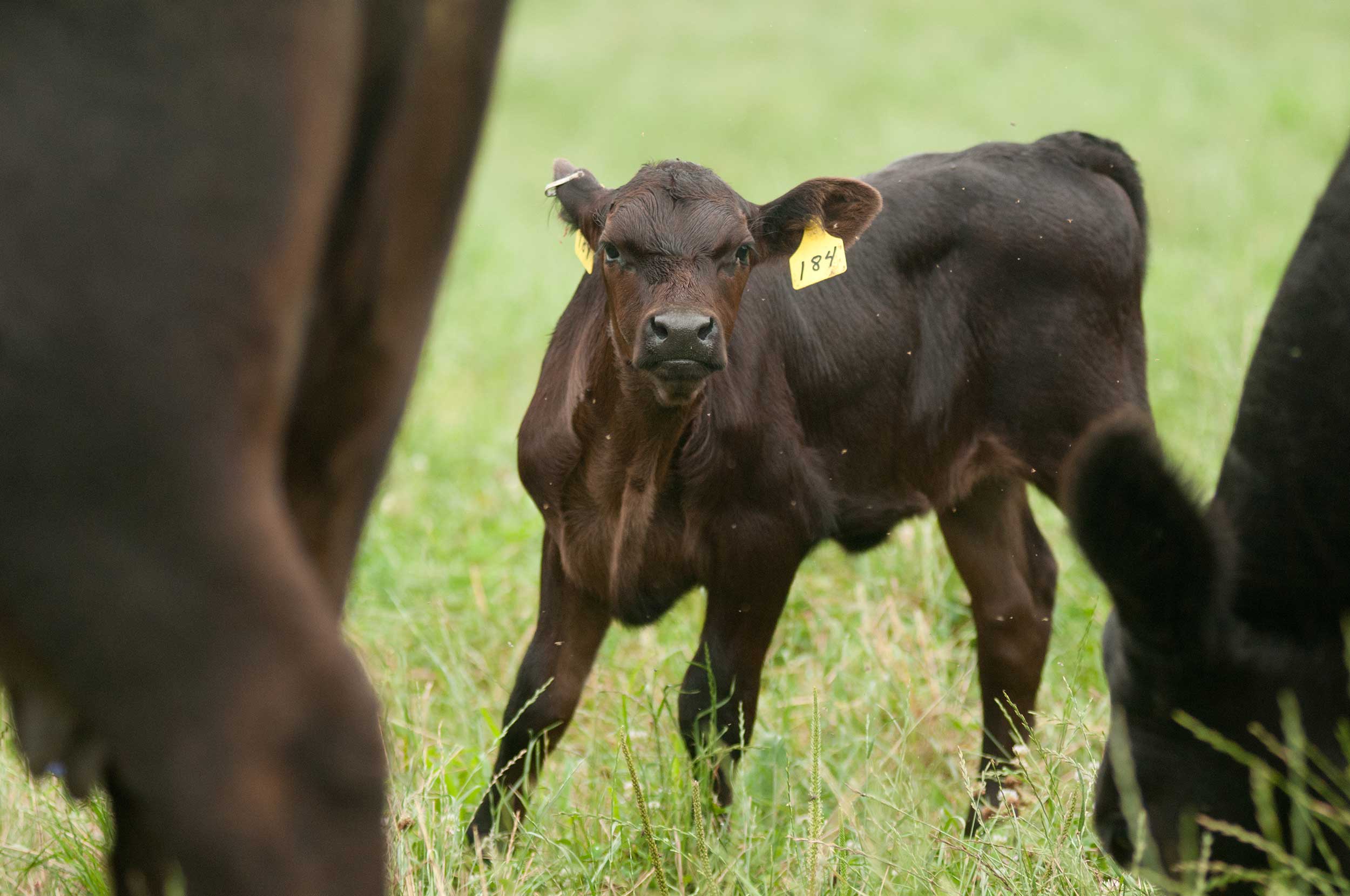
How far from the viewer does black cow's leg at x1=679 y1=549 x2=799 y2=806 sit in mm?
3832

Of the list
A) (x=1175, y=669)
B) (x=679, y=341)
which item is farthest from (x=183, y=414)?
(x=679, y=341)

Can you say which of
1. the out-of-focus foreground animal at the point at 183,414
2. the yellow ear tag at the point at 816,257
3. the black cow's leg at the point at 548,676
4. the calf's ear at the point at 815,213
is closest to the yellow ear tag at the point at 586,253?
the calf's ear at the point at 815,213

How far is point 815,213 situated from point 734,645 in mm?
1283

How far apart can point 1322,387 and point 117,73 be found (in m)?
1.68

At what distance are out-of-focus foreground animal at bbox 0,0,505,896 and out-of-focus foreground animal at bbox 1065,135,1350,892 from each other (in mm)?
1122

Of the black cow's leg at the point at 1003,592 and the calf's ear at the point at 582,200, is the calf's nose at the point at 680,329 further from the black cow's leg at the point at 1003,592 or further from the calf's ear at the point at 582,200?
the black cow's leg at the point at 1003,592

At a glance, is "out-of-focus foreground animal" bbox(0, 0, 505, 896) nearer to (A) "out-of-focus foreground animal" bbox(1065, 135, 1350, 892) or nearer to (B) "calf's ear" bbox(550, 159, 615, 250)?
(A) "out-of-focus foreground animal" bbox(1065, 135, 1350, 892)

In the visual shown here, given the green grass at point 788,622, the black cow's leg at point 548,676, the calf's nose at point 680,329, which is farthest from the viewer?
the black cow's leg at point 548,676

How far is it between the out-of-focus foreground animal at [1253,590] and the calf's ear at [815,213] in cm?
197

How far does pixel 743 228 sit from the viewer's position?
403 cm

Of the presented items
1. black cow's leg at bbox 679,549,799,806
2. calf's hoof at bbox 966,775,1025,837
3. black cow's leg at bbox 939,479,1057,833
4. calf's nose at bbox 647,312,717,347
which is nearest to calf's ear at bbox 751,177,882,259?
A: calf's nose at bbox 647,312,717,347

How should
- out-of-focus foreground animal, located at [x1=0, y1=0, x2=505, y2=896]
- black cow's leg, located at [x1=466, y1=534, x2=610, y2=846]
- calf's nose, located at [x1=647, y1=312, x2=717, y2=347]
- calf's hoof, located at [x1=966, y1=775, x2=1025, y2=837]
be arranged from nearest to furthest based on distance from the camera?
out-of-focus foreground animal, located at [x1=0, y1=0, x2=505, y2=896] → calf's hoof, located at [x1=966, y1=775, x2=1025, y2=837] → calf's nose, located at [x1=647, y1=312, x2=717, y2=347] → black cow's leg, located at [x1=466, y1=534, x2=610, y2=846]

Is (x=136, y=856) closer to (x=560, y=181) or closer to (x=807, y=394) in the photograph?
(x=560, y=181)

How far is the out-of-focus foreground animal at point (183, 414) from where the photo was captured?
123 cm
